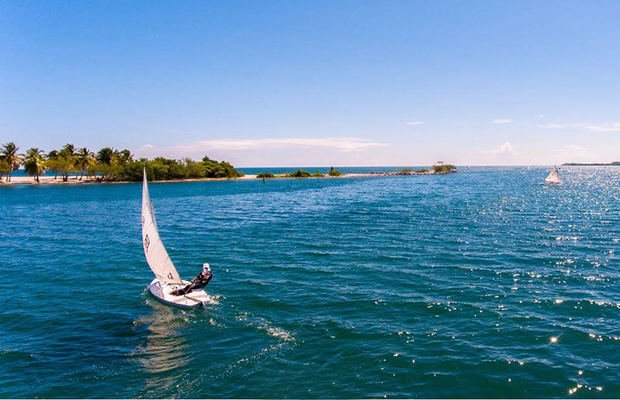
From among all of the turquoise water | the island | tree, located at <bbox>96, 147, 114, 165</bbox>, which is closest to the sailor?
the turquoise water

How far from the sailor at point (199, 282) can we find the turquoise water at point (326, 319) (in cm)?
168

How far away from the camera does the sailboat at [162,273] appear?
24.1m

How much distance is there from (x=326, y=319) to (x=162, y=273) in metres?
12.3

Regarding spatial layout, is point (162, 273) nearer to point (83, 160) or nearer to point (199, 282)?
point (199, 282)

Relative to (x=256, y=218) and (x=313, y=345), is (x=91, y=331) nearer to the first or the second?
(x=313, y=345)

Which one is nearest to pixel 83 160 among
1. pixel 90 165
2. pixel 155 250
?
pixel 90 165

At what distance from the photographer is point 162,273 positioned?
25172mm

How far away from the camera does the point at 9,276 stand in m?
31.2

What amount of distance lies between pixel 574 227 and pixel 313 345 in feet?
153

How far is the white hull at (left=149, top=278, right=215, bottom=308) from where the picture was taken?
23.6m

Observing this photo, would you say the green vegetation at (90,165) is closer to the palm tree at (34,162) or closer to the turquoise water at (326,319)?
the palm tree at (34,162)

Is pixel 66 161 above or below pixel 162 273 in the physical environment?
above

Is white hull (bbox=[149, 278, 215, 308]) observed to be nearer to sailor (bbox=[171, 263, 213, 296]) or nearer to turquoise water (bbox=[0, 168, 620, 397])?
sailor (bbox=[171, 263, 213, 296])

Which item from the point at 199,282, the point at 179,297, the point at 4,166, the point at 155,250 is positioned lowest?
the point at 179,297
